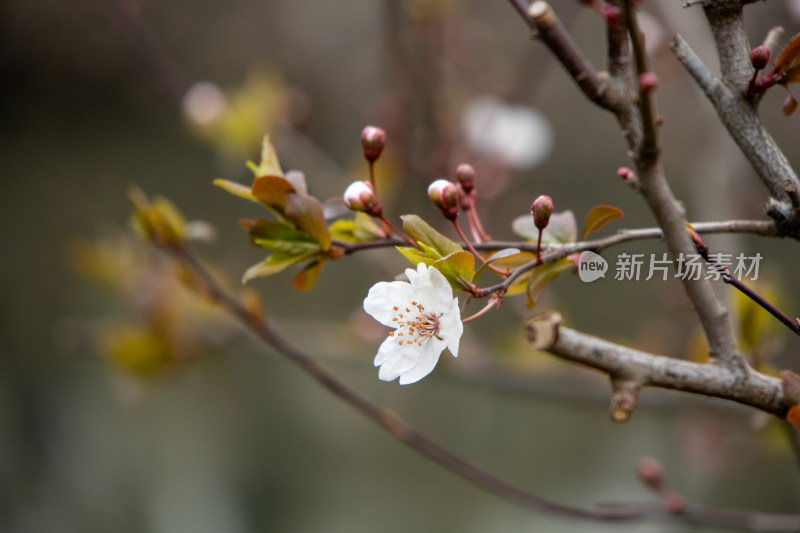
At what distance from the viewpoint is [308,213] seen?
45 cm

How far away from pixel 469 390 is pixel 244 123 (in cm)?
140

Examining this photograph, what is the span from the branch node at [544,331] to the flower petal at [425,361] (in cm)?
5

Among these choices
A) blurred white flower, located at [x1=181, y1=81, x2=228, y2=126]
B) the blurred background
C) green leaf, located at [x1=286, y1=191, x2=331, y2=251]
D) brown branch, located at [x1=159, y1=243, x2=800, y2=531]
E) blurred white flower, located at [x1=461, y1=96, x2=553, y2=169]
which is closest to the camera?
green leaf, located at [x1=286, y1=191, x2=331, y2=251]

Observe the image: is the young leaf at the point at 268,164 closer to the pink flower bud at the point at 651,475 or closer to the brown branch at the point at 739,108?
the brown branch at the point at 739,108

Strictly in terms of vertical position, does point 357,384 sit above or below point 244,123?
below

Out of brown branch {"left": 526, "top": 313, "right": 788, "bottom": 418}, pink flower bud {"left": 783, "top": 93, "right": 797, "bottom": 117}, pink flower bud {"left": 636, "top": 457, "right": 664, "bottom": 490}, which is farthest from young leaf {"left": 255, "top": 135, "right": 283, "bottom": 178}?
pink flower bud {"left": 636, "top": 457, "right": 664, "bottom": 490}

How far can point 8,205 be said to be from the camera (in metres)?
2.65

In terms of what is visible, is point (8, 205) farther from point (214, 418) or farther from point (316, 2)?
point (316, 2)

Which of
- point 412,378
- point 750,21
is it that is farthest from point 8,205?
point 412,378

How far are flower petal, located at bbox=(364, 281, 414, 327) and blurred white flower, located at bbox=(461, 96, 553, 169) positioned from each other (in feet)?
3.17

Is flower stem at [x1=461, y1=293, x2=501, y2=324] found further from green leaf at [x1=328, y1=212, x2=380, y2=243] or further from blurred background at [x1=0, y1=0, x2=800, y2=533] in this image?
blurred background at [x1=0, y1=0, x2=800, y2=533]

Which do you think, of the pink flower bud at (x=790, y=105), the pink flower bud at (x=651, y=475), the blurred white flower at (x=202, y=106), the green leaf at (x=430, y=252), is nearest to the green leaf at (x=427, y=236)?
the green leaf at (x=430, y=252)

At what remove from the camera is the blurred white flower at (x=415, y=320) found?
37 centimetres

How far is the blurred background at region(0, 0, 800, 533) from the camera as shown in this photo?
75.8 inches
